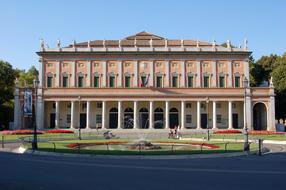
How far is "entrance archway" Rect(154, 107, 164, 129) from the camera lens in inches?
2616

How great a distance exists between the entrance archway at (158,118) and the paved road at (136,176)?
45694mm

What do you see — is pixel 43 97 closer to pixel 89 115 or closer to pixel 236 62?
pixel 89 115

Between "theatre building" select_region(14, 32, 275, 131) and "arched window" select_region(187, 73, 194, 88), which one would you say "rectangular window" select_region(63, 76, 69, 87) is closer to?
"theatre building" select_region(14, 32, 275, 131)

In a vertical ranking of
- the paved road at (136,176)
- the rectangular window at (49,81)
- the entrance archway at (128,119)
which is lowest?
the paved road at (136,176)

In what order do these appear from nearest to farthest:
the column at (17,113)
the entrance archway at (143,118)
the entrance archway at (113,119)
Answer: the column at (17,113) < the entrance archway at (143,118) < the entrance archway at (113,119)

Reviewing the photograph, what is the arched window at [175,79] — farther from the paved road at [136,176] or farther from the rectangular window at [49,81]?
the paved road at [136,176]

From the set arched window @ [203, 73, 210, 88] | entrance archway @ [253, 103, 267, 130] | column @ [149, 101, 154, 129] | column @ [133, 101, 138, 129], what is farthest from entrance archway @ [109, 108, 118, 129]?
entrance archway @ [253, 103, 267, 130]

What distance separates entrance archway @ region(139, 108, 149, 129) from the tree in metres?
26.7

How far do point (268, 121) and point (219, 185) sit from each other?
5284 cm

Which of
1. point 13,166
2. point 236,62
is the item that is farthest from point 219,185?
point 236,62

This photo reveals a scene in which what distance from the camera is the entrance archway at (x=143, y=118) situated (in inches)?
2603

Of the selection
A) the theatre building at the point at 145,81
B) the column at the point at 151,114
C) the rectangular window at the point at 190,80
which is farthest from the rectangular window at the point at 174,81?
the column at the point at 151,114

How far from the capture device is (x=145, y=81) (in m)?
67.6

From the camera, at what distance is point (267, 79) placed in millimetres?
83000
